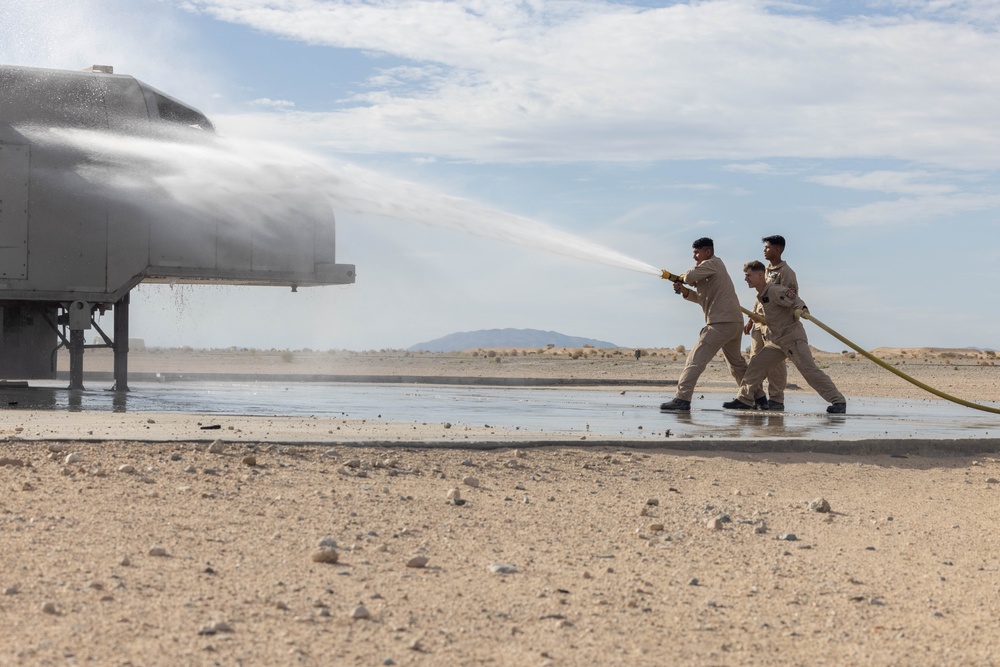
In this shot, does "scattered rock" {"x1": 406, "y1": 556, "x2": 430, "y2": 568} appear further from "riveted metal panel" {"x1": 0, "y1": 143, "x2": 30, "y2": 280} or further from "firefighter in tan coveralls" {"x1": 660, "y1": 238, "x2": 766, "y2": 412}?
"riveted metal panel" {"x1": 0, "y1": 143, "x2": 30, "y2": 280}

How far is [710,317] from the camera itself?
13.8m

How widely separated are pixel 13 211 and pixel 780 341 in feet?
33.4

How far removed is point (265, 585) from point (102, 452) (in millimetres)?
3426

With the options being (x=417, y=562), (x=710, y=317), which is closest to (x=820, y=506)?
(x=417, y=562)

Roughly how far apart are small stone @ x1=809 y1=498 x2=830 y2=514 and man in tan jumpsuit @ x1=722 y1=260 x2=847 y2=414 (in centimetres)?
641

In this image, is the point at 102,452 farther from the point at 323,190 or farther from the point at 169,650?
the point at 323,190

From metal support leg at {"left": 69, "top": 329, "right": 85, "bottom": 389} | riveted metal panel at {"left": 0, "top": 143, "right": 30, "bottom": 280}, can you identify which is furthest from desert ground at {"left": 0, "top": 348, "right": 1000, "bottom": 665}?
metal support leg at {"left": 69, "top": 329, "right": 85, "bottom": 389}

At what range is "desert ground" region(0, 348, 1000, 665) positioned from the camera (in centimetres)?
418

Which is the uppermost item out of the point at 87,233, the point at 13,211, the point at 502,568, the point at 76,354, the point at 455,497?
the point at 13,211

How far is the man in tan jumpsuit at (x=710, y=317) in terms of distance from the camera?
13.6 metres

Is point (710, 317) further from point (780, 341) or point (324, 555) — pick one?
point (324, 555)

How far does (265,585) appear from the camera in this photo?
4738mm

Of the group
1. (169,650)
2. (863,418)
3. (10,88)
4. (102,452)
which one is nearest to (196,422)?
(102,452)

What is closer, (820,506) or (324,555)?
(324,555)
